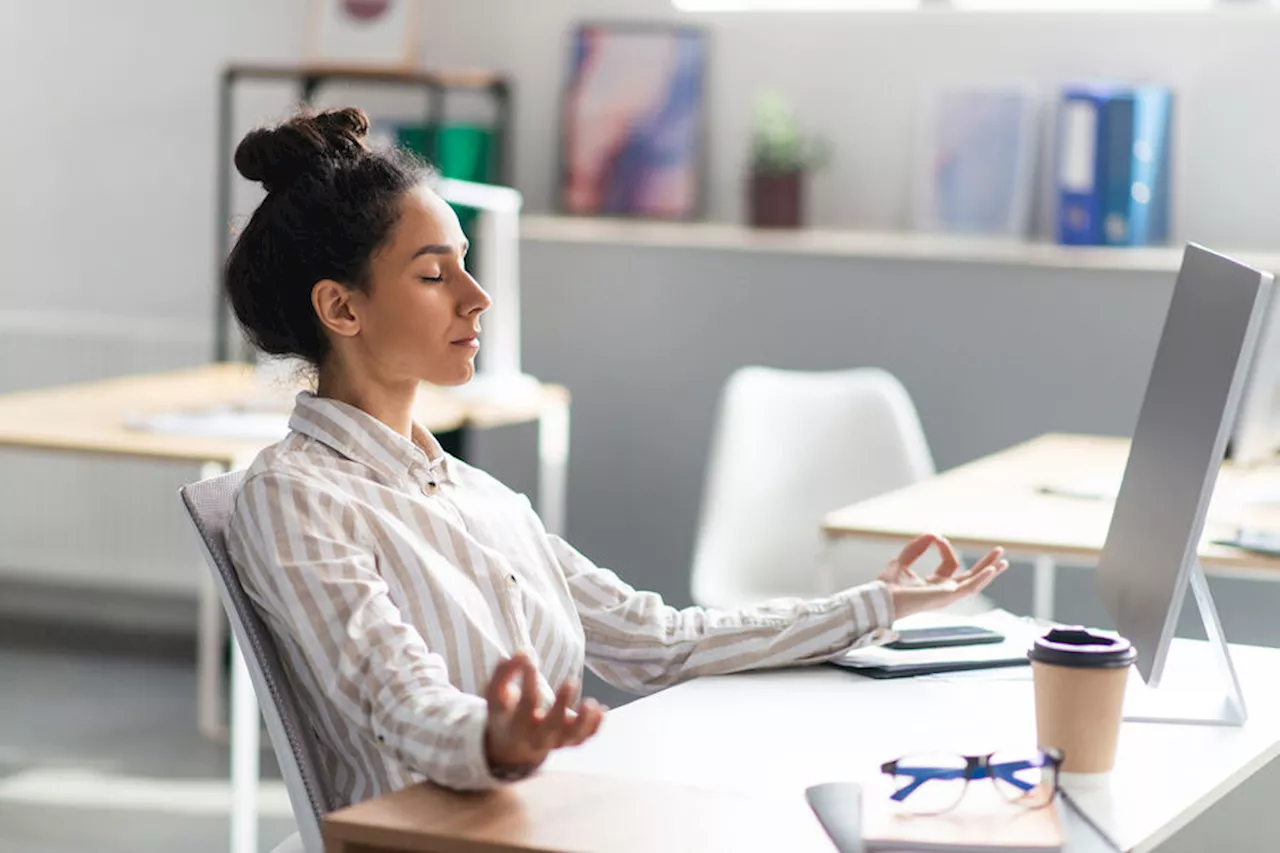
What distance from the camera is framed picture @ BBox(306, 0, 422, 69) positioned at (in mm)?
4680

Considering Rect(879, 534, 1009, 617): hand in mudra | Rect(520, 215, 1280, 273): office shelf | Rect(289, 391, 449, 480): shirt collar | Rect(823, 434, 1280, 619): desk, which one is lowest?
Rect(823, 434, 1280, 619): desk

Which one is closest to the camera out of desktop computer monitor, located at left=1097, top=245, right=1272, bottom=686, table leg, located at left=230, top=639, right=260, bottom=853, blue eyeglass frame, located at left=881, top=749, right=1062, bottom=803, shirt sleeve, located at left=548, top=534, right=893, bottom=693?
blue eyeglass frame, located at left=881, top=749, right=1062, bottom=803

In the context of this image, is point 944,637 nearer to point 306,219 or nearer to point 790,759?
point 790,759

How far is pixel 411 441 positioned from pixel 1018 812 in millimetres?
685

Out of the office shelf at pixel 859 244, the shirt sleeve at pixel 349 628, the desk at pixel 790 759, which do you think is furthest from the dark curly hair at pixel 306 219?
the office shelf at pixel 859 244

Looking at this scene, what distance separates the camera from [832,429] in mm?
3711

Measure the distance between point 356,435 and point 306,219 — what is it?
205mm

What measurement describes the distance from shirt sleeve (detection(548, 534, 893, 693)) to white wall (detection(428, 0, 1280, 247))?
8.17ft

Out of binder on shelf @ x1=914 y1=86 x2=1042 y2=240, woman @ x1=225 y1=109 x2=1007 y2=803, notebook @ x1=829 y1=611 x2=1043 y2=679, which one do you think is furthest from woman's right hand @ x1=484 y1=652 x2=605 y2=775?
binder on shelf @ x1=914 y1=86 x2=1042 y2=240

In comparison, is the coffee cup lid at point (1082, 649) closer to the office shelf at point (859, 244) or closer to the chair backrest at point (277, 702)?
the chair backrest at point (277, 702)

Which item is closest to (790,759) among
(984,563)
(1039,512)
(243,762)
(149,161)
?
(984,563)

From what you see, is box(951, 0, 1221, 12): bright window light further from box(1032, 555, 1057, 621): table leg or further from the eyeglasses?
the eyeglasses

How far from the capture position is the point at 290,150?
177 cm

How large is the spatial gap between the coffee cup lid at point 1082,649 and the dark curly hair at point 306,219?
685 millimetres
